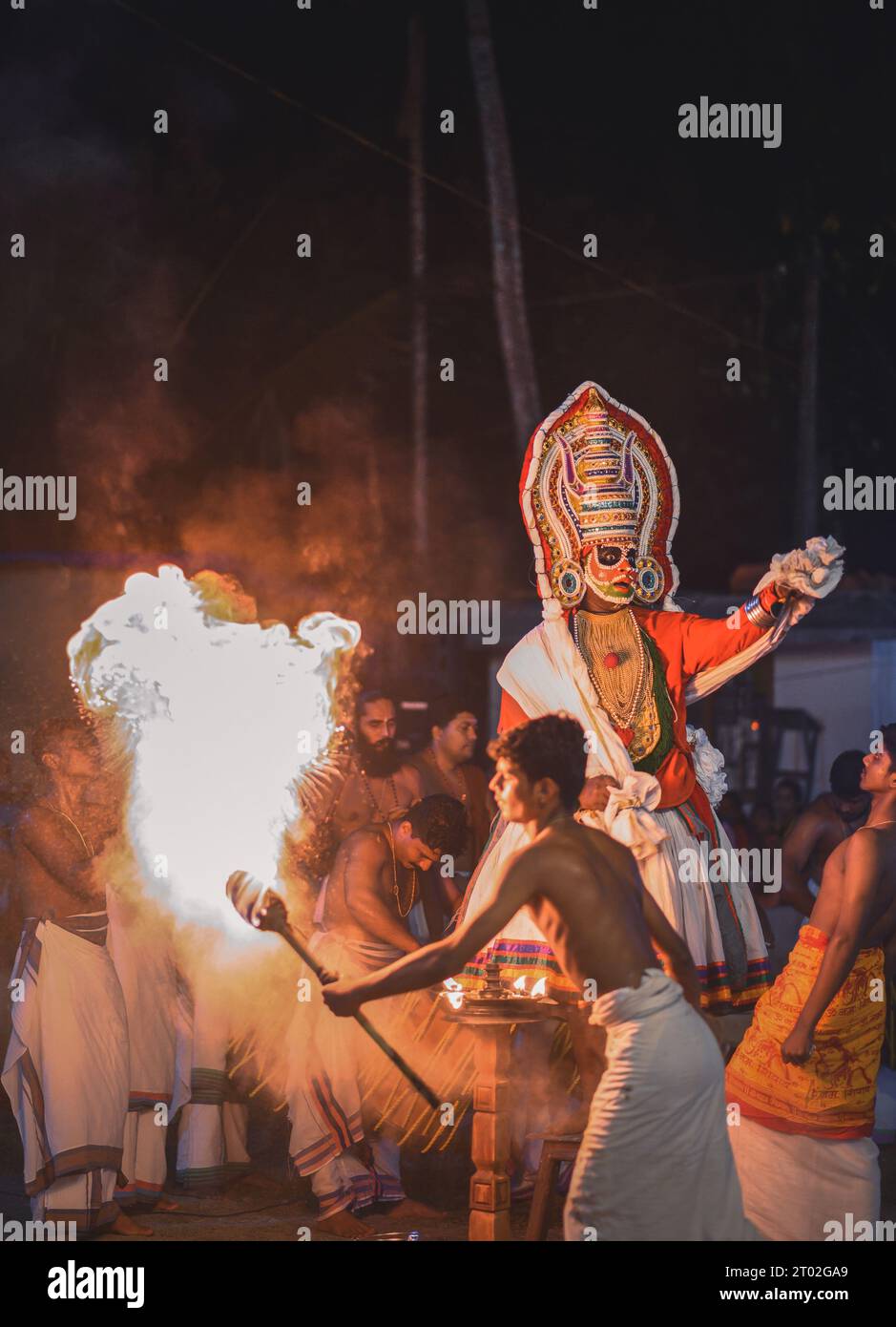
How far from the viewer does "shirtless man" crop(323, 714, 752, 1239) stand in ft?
15.4

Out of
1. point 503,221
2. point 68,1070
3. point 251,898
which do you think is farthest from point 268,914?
point 503,221

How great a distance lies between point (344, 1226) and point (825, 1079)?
75.6 inches

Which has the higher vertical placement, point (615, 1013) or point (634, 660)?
point (634, 660)

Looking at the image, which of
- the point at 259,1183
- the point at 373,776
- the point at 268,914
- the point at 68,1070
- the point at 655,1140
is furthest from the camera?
the point at 373,776

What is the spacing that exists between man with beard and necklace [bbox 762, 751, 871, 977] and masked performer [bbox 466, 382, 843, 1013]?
5.15ft

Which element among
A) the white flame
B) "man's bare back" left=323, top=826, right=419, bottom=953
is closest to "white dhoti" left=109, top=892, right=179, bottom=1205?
the white flame

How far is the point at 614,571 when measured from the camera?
6.46 m

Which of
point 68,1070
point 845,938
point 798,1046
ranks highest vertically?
point 845,938

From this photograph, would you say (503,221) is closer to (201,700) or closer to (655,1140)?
(201,700)

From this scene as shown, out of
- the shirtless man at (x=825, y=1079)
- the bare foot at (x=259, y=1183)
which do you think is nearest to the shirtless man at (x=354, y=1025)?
the bare foot at (x=259, y=1183)

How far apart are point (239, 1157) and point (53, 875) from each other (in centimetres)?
172

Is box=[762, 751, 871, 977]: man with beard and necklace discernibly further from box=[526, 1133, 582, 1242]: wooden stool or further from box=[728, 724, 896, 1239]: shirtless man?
box=[526, 1133, 582, 1242]: wooden stool

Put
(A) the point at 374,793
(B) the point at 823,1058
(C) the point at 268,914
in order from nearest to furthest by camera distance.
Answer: (C) the point at 268,914, (B) the point at 823,1058, (A) the point at 374,793

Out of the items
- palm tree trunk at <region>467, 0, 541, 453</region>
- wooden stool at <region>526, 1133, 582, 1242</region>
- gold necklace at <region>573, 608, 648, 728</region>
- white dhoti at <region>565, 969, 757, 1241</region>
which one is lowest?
wooden stool at <region>526, 1133, 582, 1242</region>
